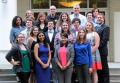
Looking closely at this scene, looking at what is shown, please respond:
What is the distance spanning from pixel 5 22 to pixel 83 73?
5020mm

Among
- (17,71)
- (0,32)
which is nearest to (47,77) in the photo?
(17,71)

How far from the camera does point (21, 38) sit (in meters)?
11.6

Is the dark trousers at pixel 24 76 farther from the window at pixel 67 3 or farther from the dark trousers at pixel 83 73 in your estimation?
the window at pixel 67 3

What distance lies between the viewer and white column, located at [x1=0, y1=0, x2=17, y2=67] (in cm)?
1569

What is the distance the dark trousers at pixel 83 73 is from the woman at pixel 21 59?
4.29 feet

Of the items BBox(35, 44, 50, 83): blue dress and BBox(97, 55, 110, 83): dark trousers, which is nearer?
BBox(35, 44, 50, 83): blue dress

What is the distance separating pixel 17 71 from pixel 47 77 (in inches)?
31.9

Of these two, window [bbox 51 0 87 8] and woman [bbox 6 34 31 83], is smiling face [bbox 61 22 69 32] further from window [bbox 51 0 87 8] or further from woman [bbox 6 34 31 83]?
window [bbox 51 0 87 8]

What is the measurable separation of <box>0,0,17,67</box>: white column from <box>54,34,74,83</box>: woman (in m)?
4.35

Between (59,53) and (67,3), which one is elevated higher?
(67,3)

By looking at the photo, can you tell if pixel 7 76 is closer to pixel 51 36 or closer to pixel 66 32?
pixel 51 36

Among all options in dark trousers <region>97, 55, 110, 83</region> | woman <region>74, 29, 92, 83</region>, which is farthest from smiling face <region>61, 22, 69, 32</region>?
dark trousers <region>97, 55, 110, 83</region>

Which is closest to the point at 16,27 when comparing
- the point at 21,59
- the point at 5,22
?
the point at 21,59

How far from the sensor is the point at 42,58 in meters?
11.6
